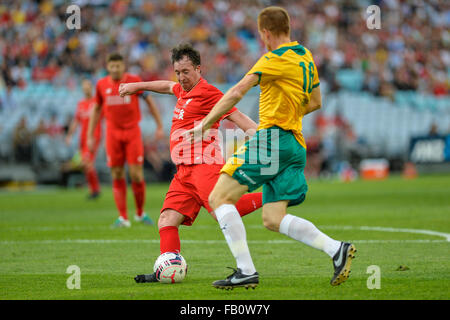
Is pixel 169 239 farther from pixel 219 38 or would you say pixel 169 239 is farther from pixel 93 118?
pixel 219 38

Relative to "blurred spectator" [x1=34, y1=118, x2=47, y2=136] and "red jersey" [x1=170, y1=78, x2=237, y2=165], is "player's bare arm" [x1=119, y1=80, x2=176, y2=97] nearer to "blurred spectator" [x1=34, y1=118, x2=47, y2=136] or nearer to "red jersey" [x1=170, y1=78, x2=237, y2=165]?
"red jersey" [x1=170, y1=78, x2=237, y2=165]

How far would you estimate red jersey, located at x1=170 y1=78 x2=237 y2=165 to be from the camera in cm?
710

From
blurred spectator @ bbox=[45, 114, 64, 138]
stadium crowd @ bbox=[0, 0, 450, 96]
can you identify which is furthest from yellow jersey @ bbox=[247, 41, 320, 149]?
stadium crowd @ bbox=[0, 0, 450, 96]

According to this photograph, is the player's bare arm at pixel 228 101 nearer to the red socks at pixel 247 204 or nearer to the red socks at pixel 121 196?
the red socks at pixel 247 204

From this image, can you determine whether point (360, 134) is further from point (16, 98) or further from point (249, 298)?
point (249, 298)

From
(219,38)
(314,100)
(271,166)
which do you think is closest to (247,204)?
(271,166)

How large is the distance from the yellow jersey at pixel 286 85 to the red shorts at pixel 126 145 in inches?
247

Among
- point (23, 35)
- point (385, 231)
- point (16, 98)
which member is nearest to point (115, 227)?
point (385, 231)

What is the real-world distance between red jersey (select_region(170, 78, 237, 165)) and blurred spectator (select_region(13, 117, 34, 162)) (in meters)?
18.0

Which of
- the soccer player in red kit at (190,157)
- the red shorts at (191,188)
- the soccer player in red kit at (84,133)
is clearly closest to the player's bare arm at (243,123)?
the soccer player in red kit at (190,157)

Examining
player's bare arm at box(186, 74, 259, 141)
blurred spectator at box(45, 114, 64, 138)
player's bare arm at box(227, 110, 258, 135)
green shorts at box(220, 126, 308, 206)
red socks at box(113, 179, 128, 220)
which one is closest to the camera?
player's bare arm at box(186, 74, 259, 141)

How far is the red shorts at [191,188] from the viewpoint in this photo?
6914mm

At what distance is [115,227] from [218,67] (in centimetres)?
1803
